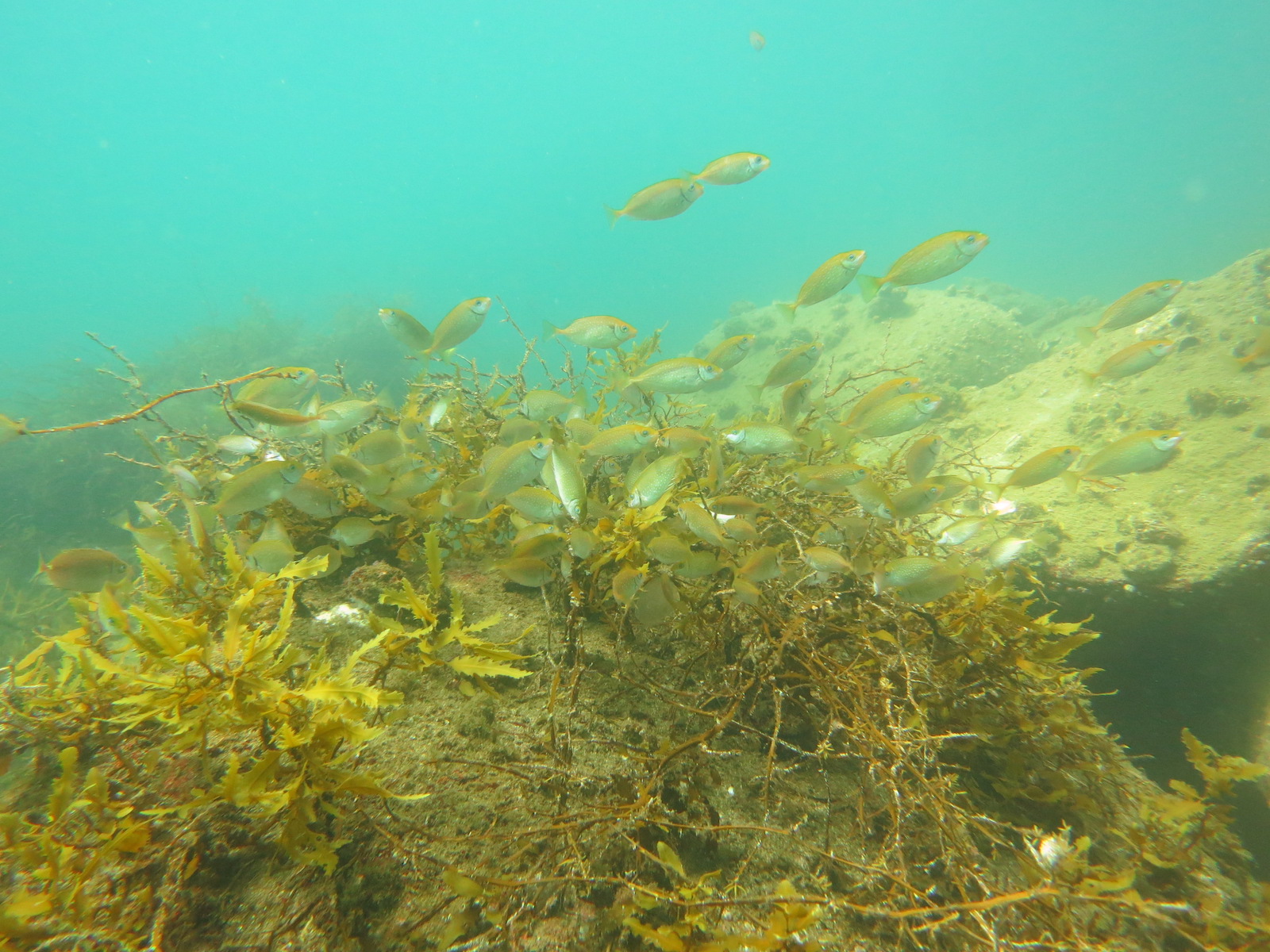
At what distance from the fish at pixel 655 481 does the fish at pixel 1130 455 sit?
2639 mm

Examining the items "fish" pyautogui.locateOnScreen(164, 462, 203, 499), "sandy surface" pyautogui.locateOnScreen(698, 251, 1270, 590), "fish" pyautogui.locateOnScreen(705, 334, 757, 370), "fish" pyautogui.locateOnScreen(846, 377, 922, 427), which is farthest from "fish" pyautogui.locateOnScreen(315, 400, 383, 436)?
"sandy surface" pyautogui.locateOnScreen(698, 251, 1270, 590)

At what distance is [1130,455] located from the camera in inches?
122

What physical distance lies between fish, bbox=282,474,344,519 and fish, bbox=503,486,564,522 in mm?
1014

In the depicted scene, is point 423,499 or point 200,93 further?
point 200,93

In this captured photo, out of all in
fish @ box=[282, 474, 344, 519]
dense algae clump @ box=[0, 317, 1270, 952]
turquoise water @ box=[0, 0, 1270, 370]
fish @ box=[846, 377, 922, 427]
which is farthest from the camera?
turquoise water @ box=[0, 0, 1270, 370]

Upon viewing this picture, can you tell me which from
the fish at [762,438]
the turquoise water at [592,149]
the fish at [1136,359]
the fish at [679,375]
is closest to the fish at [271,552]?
the fish at [679,375]

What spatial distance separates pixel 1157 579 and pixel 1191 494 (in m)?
1.06

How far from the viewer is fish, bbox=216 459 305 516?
212 centimetres

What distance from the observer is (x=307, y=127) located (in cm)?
12075

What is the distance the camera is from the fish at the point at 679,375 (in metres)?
2.94

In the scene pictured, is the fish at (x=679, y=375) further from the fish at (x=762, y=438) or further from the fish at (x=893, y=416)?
the fish at (x=893, y=416)

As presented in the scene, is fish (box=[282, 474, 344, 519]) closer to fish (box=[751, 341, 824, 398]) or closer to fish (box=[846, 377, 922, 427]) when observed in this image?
fish (box=[751, 341, 824, 398])

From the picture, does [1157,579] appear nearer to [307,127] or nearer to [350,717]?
[350,717]

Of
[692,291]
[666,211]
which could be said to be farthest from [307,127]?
[666,211]
